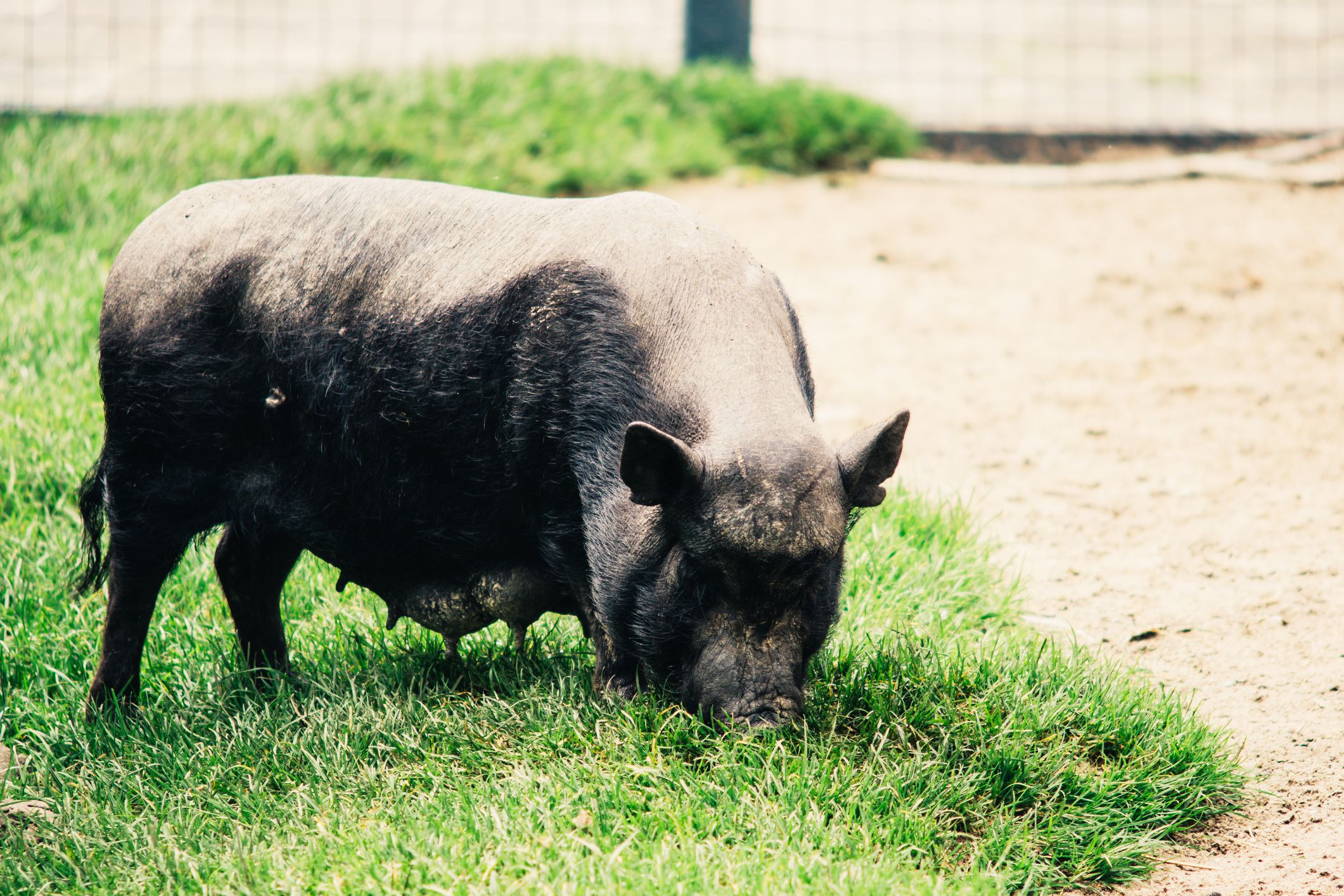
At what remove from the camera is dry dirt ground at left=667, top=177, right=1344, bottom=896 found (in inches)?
170

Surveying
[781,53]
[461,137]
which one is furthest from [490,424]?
[781,53]

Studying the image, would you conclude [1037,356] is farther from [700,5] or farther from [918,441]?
[700,5]

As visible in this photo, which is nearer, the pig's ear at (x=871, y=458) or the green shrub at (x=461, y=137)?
the pig's ear at (x=871, y=458)

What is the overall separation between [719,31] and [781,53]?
4.52 feet

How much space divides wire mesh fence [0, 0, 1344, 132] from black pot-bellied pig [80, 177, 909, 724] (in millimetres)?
6335

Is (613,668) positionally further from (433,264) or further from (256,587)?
(256,587)

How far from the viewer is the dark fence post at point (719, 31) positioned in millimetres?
10750

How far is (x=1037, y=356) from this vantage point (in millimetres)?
7133

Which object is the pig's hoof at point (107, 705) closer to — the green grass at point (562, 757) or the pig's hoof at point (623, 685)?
the green grass at point (562, 757)

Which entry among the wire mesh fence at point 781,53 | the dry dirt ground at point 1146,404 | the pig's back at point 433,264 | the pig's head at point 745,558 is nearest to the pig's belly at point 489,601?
the pig's head at point 745,558

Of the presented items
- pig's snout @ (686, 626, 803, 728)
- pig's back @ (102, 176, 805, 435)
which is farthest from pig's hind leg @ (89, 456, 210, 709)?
pig's snout @ (686, 626, 803, 728)

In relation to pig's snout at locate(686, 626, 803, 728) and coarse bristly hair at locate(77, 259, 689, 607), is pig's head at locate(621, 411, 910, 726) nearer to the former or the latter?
pig's snout at locate(686, 626, 803, 728)

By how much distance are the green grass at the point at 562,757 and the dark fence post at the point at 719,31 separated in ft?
20.7

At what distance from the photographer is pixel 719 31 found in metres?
10.8
